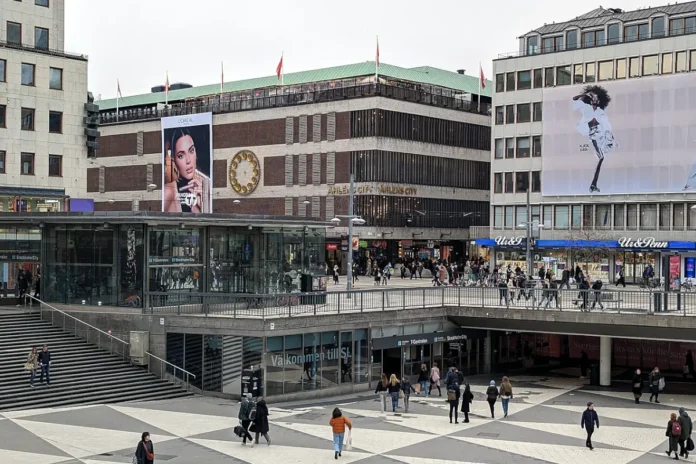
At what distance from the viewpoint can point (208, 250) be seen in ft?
139

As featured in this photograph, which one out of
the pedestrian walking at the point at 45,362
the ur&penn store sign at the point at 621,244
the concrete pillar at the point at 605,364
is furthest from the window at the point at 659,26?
the pedestrian walking at the point at 45,362

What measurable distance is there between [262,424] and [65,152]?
35367 mm

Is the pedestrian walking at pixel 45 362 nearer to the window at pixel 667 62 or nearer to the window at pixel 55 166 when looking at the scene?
the window at pixel 55 166

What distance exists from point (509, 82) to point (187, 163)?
34.8 metres

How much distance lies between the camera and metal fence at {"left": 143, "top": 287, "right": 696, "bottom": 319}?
125 feet

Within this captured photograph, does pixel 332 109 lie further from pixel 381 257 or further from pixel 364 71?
pixel 381 257

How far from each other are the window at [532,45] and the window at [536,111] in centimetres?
491

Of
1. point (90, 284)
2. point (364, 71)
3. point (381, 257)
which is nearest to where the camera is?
point (90, 284)

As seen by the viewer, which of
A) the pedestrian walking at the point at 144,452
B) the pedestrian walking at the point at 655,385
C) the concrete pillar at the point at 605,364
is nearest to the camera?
the pedestrian walking at the point at 144,452

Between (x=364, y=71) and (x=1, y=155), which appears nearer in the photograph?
(x=1, y=155)

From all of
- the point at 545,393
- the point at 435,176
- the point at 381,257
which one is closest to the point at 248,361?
the point at 545,393

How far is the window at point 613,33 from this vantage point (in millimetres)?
81062

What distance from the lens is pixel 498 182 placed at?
88250 mm

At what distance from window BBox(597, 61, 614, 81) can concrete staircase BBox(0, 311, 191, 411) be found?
53451mm
